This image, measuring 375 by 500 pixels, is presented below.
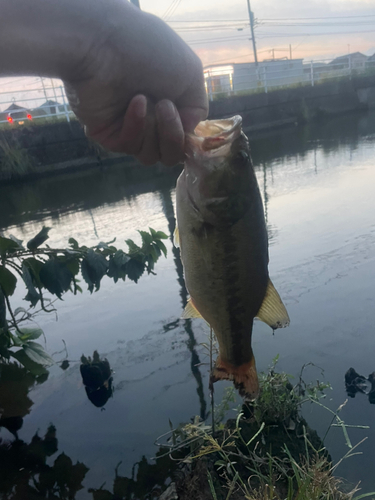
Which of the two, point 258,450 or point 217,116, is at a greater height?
point 217,116

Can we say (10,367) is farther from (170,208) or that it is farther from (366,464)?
(170,208)

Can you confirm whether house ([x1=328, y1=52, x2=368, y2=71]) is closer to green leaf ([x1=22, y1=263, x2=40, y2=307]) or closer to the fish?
green leaf ([x1=22, y1=263, x2=40, y2=307])

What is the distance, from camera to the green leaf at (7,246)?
297 centimetres

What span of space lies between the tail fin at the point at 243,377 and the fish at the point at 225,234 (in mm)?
96

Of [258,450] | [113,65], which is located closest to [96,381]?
[258,450]

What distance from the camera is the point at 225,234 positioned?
1.94m

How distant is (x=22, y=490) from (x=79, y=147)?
15.1 metres

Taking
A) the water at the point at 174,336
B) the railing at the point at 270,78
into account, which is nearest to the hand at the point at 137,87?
the water at the point at 174,336

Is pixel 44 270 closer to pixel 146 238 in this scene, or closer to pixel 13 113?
pixel 146 238

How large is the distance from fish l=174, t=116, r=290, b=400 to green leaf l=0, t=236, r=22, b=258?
147 centimetres

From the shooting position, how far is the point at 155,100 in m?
1.60

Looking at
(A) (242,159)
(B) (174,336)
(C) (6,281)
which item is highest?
(A) (242,159)

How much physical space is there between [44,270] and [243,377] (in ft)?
5.71

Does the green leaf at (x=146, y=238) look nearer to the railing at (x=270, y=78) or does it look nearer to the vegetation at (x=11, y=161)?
the vegetation at (x=11, y=161)
